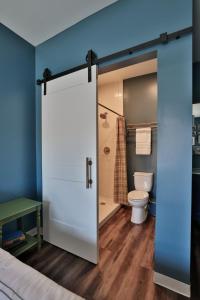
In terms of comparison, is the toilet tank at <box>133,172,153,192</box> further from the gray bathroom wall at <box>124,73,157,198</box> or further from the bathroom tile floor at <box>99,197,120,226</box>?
the bathroom tile floor at <box>99,197,120,226</box>

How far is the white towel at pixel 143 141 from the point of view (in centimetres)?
302

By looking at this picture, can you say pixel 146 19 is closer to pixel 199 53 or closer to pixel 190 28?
pixel 190 28

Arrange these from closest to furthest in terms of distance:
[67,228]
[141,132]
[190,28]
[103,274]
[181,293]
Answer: [190,28] < [181,293] < [103,274] < [67,228] < [141,132]

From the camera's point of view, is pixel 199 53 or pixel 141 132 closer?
pixel 199 53

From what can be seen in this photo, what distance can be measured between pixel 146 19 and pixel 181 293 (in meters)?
2.53

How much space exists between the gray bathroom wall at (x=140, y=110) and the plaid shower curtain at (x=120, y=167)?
21 cm

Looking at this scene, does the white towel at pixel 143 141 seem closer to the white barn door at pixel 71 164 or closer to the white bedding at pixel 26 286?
the white barn door at pixel 71 164

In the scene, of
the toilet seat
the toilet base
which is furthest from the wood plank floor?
the toilet seat

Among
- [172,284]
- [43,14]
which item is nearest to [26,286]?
[172,284]

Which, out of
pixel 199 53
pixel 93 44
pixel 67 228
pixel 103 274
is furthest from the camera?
pixel 199 53

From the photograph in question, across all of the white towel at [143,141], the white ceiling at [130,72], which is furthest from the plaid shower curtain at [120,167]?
the white ceiling at [130,72]

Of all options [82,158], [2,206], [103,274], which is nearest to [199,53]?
[82,158]

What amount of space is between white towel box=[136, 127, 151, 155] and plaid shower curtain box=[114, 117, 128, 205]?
28 cm

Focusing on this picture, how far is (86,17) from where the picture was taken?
1856mm
